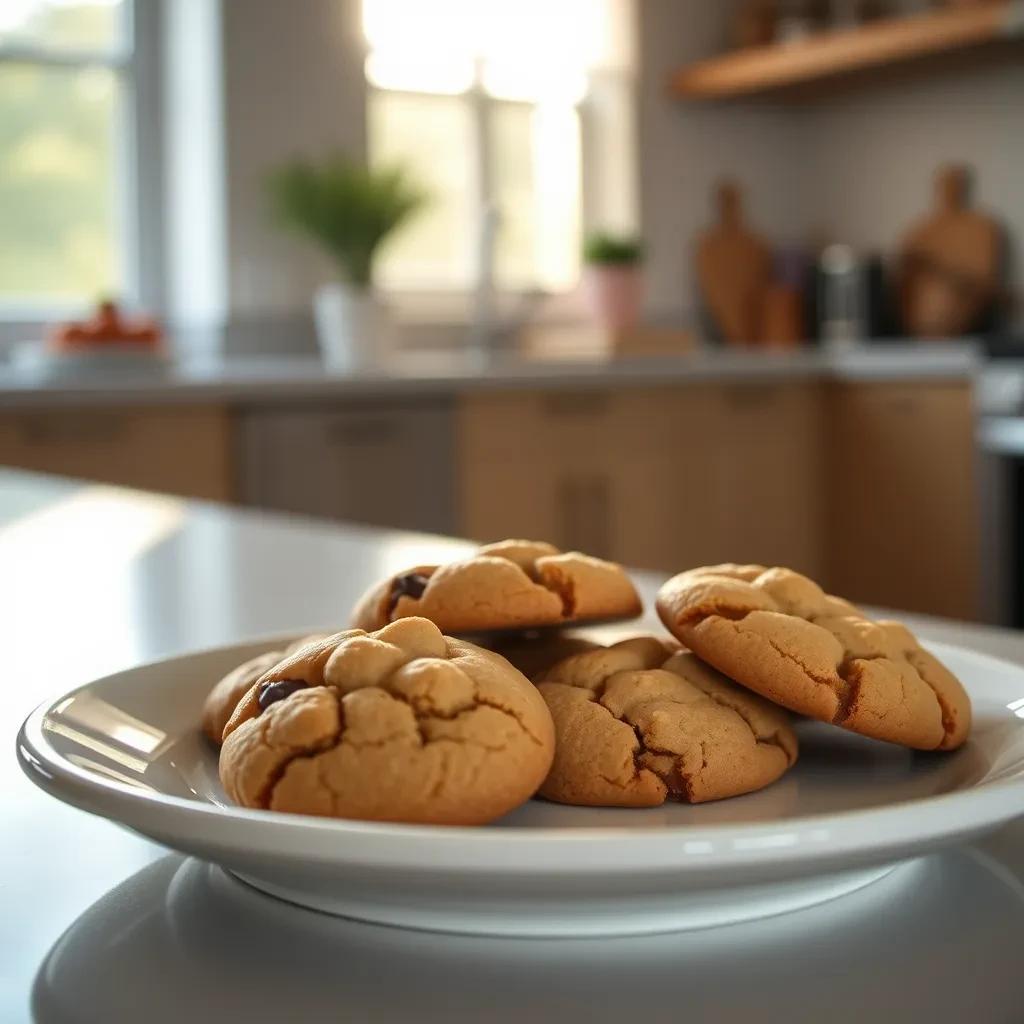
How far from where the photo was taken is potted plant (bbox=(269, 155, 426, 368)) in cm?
380

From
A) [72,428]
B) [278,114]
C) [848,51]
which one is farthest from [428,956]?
[848,51]

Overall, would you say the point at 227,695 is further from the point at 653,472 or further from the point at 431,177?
the point at 431,177

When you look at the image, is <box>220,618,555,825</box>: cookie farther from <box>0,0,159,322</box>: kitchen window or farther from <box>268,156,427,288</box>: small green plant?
<box>0,0,159,322</box>: kitchen window

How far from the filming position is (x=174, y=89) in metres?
4.12

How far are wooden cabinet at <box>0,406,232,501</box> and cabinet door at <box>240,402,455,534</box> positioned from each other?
77 mm

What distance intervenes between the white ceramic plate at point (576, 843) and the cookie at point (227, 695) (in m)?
0.03

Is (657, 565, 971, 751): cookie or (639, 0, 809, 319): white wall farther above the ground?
(639, 0, 809, 319): white wall

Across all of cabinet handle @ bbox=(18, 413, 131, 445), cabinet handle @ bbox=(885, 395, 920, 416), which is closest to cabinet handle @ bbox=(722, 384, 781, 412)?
cabinet handle @ bbox=(885, 395, 920, 416)

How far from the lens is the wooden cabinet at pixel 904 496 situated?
3.75 m

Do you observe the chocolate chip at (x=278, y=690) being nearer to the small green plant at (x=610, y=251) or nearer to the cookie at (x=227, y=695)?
the cookie at (x=227, y=695)

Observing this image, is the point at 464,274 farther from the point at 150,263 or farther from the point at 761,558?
the point at 761,558

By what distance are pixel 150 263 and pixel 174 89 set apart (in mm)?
478

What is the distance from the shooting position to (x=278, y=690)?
42 centimetres

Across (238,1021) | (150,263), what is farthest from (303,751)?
(150,263)
